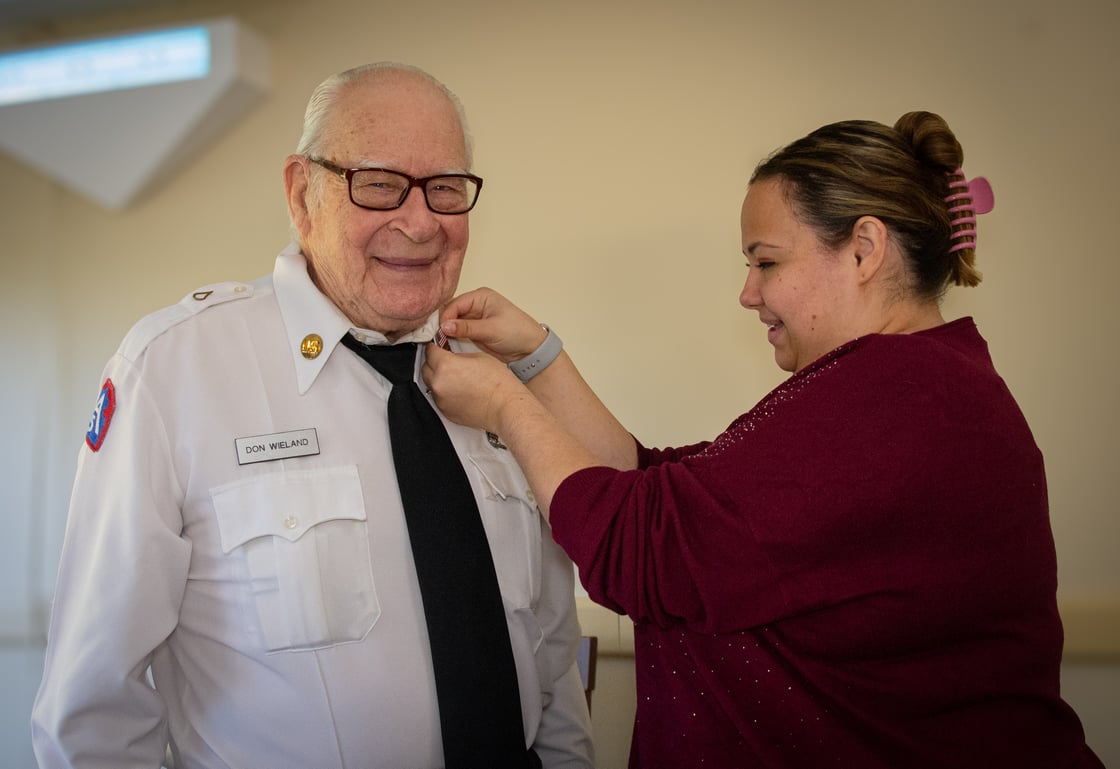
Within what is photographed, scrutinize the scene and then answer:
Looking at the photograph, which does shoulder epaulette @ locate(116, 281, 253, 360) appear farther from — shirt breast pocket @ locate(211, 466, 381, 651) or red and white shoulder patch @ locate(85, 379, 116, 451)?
shirt breast pocket @ locate(211, 466, 381, 651)

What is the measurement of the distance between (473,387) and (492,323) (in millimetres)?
231

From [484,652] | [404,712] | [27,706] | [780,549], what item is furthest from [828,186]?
[27,706]

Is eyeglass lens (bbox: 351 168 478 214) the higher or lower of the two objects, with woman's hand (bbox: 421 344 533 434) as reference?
higher

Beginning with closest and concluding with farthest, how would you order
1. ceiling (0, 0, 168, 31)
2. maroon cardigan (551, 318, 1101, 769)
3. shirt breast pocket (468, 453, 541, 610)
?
maroon cardigan (551, 318, 1101, 769) → shirt breast pocket (468, 453, 541, 610) → ceiling (0, 0, 168, 31)

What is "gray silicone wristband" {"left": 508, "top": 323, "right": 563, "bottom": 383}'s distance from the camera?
1.93 meters

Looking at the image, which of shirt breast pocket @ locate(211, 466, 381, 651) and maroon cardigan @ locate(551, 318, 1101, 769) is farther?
shirt breast pocket @ locate(211, 466, 381, 651)

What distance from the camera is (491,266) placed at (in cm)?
302

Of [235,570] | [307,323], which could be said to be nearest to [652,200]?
[307,323]

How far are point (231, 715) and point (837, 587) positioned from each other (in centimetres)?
91

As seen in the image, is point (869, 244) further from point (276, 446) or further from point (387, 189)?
point (276, 446)

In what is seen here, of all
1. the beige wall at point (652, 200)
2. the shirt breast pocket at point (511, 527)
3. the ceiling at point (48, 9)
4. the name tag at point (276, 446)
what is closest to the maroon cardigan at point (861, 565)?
the shirt breast pocket at point (511, 527)

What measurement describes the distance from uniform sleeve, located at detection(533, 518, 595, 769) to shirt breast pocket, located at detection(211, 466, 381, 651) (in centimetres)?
42

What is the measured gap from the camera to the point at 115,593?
1.40 metres

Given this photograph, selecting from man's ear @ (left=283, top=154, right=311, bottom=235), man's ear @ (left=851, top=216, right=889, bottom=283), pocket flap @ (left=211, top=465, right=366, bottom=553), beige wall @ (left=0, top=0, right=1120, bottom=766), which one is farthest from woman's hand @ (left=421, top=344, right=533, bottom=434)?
beige wall @ (left=0, top=0, right=1120, bottom=766)
